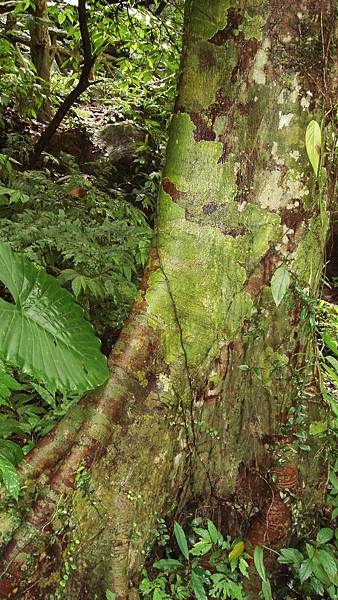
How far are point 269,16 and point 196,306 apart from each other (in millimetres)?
966

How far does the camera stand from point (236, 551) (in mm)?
1766

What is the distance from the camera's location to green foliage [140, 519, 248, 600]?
5.42 feet

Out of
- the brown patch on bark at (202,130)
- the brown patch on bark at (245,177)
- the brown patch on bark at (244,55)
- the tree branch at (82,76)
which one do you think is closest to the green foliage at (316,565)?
the brown patch on bark at (245,177)

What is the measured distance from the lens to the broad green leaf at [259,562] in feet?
5.63

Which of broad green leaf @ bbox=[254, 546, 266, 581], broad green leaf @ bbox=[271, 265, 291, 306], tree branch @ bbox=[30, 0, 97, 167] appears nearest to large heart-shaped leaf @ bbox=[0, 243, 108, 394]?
broad green leaf @ bbox=[271, 265, 291, 306]

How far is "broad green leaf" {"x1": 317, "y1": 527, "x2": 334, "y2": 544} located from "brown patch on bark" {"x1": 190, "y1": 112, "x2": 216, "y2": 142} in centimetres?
144

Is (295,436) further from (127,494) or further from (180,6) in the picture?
(180,6)

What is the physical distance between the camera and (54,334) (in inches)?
62.9

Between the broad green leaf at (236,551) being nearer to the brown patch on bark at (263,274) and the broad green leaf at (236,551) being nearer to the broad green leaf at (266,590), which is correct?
the broad green leaf at (266,590)

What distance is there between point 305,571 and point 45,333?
3.93ft

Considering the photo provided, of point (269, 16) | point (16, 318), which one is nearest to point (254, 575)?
point (16, 318)

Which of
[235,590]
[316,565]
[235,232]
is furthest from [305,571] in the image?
[235,232]

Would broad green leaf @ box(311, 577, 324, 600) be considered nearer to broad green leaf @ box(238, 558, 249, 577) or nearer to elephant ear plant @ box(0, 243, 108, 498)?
broad green leaf @ box(238, 558, 249, 577)

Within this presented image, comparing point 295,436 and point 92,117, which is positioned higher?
point 92,117
